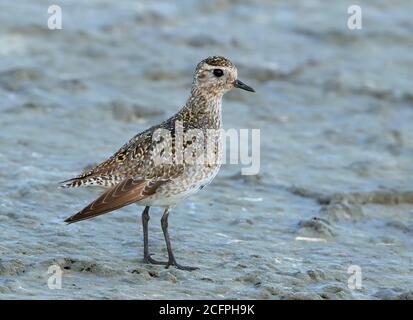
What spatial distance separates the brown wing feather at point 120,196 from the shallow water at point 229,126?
570mm

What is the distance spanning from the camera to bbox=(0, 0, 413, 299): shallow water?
10.2 meters

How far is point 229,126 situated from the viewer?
15641 mm

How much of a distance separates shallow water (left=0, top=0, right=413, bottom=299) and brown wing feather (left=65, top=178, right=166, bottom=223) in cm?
57

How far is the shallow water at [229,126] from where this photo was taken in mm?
10203

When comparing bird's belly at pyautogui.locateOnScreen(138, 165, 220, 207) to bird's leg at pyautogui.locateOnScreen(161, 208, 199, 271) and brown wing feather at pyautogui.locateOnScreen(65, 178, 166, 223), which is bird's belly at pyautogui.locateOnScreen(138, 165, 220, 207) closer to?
brown wing feather at pyautogui.locateOnScreen(65, 178, 166, 223)

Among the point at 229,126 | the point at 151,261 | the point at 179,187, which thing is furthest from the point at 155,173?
the point at 229,126

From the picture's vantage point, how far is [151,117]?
615 inches

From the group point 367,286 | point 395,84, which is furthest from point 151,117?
point 367,286

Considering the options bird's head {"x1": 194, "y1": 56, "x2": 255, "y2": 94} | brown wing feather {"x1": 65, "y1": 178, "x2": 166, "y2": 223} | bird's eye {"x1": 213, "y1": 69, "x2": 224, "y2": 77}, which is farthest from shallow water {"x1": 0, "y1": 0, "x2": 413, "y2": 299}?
bird's eye {"x1": 213, "y1": 69, "x2": 224, "y2": 77}

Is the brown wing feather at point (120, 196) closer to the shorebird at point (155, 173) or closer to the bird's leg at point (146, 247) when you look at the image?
the shorebird at point (155, 173)

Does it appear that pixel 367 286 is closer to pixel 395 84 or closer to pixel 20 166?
pixel 20 166

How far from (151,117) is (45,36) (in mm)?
3817

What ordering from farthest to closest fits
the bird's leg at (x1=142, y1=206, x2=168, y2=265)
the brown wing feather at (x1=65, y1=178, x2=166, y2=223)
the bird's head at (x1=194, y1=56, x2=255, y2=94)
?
the bird's head at (x1=194, y1=56, x2=255, y2=94) < the bird's leg at (x1=142, y1=206, x2=168, y2=265) < the brown wing feather at (x1=65, y1=178, x2=166, y2=223)

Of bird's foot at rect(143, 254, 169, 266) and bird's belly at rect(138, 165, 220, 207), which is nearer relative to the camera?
bird's belly at rect(138, 165, 220, 207)
